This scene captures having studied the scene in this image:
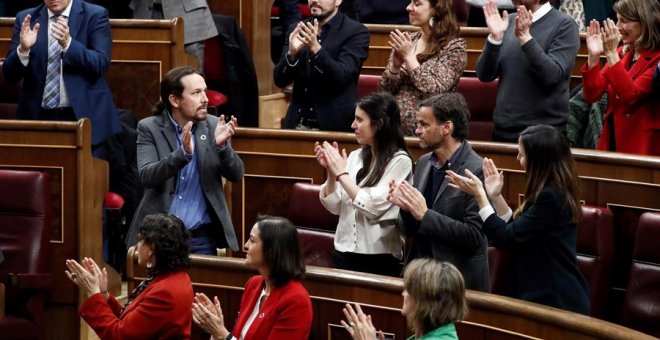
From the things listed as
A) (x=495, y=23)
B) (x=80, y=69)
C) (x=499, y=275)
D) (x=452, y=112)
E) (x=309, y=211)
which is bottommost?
(x=499, y=275)

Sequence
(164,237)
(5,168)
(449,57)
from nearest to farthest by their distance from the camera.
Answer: (164,237) < (449,57) < (5,168)

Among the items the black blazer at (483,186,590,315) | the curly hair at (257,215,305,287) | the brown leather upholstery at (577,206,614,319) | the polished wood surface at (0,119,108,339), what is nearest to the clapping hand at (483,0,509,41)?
the brown leather upholstery at (577,206,614,319)

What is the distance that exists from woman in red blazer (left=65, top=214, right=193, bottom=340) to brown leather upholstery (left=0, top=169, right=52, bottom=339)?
0.64m

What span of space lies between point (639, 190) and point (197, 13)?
5.97 ft

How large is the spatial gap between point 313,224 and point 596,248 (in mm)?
650

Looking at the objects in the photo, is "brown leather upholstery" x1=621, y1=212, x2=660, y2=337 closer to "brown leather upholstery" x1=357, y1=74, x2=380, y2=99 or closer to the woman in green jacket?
the woman in green jacket

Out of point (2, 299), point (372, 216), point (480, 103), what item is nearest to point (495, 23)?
point (480, 103)

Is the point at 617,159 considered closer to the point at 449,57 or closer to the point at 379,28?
the point at 449,57

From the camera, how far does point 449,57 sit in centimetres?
315

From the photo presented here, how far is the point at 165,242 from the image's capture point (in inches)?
99.9

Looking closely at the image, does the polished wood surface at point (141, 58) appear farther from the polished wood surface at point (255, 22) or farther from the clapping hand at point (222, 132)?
the clapping hand at point (222, 132)

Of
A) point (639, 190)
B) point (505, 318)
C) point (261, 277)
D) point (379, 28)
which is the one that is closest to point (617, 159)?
point (639, 190)

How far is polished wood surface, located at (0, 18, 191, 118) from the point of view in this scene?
4.02m

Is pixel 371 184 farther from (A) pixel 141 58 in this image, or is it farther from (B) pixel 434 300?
(A) pixel 141 58
